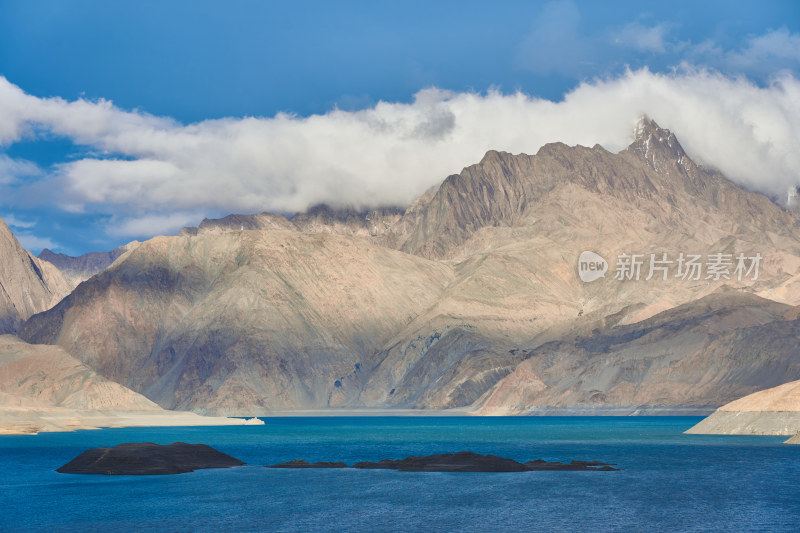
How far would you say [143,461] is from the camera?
127 meters

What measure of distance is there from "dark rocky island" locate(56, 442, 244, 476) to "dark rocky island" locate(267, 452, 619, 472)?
30.9 feet

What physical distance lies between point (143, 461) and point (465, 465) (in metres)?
38.2

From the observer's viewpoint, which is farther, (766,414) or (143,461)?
(766,414)

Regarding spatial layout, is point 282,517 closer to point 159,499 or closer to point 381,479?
point 159,499

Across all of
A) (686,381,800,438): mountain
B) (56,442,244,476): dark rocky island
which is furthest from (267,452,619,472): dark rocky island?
(686,381,800,438): mountain

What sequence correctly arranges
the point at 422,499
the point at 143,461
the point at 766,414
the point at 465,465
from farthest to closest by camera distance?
the point at 766,414 → the point at 465,465 → the point at 143,461 → the point at 422,499

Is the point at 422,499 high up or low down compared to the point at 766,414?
down

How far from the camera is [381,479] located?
11894 centimetres

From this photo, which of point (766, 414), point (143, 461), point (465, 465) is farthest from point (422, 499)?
point (766, 414)

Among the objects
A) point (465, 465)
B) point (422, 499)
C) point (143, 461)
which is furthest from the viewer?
Answer: point (465, 465)

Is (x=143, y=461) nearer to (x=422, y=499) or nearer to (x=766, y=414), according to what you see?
(x=422, y=499)

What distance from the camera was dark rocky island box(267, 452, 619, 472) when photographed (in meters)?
128

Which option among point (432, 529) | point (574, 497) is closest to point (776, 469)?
point (574, 497)

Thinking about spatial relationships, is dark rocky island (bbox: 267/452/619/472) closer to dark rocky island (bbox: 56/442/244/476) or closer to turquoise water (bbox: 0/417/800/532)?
turquoise water (bbox: 0/417/800/532)
